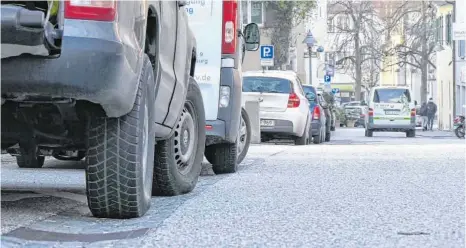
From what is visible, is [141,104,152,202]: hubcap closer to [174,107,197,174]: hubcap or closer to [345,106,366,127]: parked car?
[174,107,197,174]: hubcap

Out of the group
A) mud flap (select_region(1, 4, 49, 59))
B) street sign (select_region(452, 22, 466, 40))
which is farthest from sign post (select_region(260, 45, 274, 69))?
mud flap (select_region(1, 4, 49, 59))

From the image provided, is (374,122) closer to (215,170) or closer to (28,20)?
(215,170)

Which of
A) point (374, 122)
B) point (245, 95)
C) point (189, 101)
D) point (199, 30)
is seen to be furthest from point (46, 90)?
point (374, 122)

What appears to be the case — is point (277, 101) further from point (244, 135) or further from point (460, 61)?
point (460, 61)

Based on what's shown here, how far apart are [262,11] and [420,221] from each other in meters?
39.4

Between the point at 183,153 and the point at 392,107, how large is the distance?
89.8ft

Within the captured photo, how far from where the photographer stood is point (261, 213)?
20.9 ft

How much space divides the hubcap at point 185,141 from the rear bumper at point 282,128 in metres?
11.8

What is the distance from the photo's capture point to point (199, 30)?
10461 mm

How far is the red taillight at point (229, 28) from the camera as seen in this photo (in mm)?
10453

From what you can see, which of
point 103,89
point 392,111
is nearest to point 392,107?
point 392,111

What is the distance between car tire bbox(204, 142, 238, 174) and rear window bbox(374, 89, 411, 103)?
24.7 meters

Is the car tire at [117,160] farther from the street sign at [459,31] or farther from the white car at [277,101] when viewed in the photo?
the street sign at [459,31]

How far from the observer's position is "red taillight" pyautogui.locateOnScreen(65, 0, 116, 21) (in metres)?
5.12
